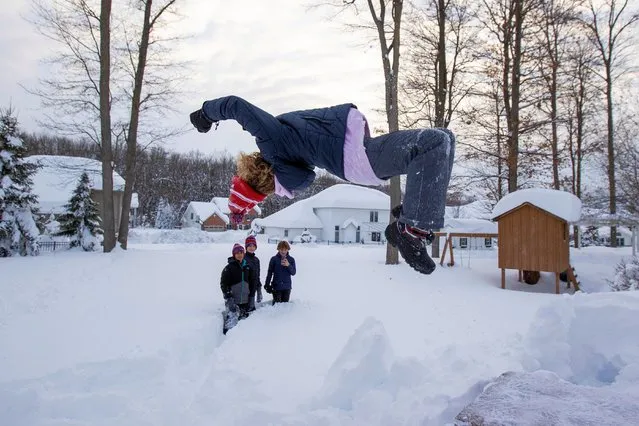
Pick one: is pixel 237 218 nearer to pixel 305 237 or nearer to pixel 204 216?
pixel 305 237

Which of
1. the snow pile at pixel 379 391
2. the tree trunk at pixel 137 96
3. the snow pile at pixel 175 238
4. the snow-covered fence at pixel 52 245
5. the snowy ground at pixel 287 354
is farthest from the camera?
the snow pile at pixel 175 238

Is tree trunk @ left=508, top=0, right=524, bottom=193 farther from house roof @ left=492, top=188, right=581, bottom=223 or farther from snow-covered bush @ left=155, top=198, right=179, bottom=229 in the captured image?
snow-covered bush @ left=155, top=198, right=179, bottom=229

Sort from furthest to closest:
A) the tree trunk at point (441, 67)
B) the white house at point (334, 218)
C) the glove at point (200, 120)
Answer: the white house at point (334, 218)
the tree trunk at point (441, 67)
the glove at point (200, 120)

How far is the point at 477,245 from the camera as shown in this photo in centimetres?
3534

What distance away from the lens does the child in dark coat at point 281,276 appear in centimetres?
856

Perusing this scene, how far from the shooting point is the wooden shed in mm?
12148

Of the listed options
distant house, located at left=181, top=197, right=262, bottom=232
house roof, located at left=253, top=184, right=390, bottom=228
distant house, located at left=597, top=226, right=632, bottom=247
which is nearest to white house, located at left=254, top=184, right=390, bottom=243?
house roof, located at left=253, top=184, right=390, bottom=228

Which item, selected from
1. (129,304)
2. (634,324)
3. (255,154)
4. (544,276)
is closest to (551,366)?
(634,324)

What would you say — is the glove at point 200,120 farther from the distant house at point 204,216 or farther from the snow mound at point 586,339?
the distant house at point 204,216

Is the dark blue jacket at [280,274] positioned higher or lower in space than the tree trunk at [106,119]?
lower

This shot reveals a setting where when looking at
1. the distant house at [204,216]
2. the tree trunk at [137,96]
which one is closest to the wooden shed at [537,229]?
the tree trunk at [137,96]

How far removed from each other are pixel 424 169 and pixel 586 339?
323cm

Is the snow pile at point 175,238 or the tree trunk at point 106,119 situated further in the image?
the snow pile at point 175,238

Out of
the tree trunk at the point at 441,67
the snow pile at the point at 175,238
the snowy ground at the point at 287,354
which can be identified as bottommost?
the snowy ground at the point at 287,354
